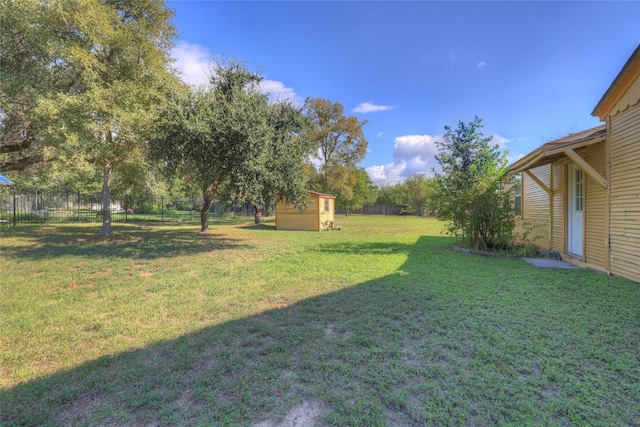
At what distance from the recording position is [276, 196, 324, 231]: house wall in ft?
52.5

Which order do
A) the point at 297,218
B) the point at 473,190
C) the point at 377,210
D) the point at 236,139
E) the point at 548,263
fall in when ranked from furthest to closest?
the point at 377,210 < the point at 297,218 < the point at 473,190 < the point at 236,139 < the point at 548,263

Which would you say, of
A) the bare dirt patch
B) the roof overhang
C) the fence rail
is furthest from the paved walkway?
the fence rail

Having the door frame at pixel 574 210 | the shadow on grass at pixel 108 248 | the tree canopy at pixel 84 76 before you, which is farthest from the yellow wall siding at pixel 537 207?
the tree canopy at pixel 84 76

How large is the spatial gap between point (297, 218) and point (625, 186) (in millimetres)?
13273

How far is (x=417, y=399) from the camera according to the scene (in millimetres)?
1980

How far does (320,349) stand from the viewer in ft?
8.79

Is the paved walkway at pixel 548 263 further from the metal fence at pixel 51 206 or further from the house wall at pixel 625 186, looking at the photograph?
the metal fence at pixel 51 206

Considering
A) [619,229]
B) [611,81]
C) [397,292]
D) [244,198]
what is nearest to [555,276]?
[619,229]

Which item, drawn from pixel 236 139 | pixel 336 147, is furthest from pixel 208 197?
pixel 336 147

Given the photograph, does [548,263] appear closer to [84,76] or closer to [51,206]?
[84,76]

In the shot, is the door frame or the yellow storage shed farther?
the yellow storage shed

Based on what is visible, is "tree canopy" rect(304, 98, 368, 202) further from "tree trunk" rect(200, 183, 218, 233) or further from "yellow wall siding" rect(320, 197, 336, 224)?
"tree trunk" rect(200, 183, 218, 233)

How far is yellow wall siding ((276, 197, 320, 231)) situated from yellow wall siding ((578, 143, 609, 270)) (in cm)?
1140

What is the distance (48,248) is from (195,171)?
461 cm
